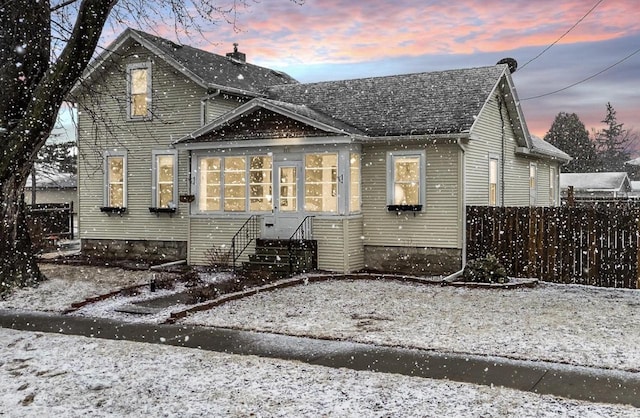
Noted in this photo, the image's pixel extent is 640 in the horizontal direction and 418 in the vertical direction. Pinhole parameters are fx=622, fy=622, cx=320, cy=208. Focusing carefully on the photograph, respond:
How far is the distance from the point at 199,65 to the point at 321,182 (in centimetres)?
648

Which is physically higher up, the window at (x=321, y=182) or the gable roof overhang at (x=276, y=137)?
the gable roof overhang at (x=276, y=137)

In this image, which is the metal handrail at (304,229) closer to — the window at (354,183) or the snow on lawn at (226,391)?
the window at (354,183)

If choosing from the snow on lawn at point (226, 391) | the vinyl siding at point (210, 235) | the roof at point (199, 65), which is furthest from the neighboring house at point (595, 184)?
the snow on lawn at point (226, 391)

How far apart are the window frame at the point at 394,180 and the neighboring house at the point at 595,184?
35.0 meters

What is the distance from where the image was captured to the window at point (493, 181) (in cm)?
1881

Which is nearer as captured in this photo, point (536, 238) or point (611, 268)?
point (611, 268)

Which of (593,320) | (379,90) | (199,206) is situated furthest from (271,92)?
(593,320)

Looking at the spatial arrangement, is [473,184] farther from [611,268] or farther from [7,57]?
[7,57]

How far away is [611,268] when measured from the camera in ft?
46.8

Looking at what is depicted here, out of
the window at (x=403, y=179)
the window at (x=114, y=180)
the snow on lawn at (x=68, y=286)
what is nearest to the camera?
the snow on lawn at (x=68, y=286)

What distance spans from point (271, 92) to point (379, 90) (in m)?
4.10

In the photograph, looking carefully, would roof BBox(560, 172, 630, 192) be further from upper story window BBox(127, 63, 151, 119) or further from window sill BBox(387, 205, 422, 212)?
upper story window BBox(127, 63, 151, 119)

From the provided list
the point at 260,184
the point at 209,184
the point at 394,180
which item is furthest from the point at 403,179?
the point at 209,184

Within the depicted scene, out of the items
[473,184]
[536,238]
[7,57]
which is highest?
[7,57]
